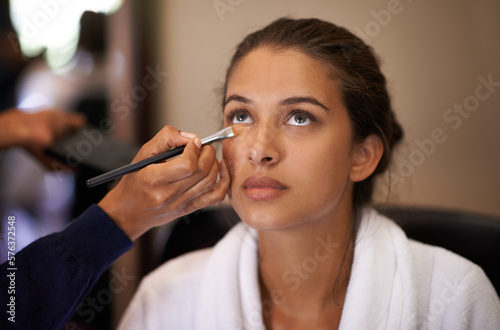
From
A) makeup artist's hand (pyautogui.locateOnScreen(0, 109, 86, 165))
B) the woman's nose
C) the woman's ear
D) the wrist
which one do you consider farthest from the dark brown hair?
makeup artist's hand (pyautogui.locateOnScreen(0, 109, 86, 165))

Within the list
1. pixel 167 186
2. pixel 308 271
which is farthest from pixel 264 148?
pixel 308 271

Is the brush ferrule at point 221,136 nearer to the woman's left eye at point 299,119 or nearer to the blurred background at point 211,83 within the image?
the woman's left eye at point 299,119

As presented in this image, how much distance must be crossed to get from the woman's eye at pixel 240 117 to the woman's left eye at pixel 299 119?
0.08 metres

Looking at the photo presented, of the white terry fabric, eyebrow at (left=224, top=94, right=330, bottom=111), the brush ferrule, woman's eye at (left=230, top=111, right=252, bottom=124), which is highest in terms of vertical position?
eyebrow at (left=224, top=94, right=330, bottom=111)

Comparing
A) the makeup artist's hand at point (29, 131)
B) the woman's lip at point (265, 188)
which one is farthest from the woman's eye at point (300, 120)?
the makeup artist's hand at point (29, 131)

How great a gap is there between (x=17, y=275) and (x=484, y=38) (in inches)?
42.3

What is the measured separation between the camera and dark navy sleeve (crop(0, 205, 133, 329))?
62cm

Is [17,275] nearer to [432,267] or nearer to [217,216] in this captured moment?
[217,216]

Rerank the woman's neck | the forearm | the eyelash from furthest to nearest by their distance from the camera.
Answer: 1. the forearm
2. the woman's neck
3. the eyelash

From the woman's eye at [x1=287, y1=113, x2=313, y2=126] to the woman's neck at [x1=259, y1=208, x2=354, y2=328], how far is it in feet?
0.69

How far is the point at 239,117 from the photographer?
0.76m

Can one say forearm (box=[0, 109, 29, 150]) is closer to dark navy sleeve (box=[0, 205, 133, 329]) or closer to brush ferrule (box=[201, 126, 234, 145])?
dark navy sleeve (box=[0, 205, 133, 329])

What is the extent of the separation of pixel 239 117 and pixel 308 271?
347 millimetres

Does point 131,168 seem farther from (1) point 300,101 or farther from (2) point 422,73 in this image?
(2) point 422,73
